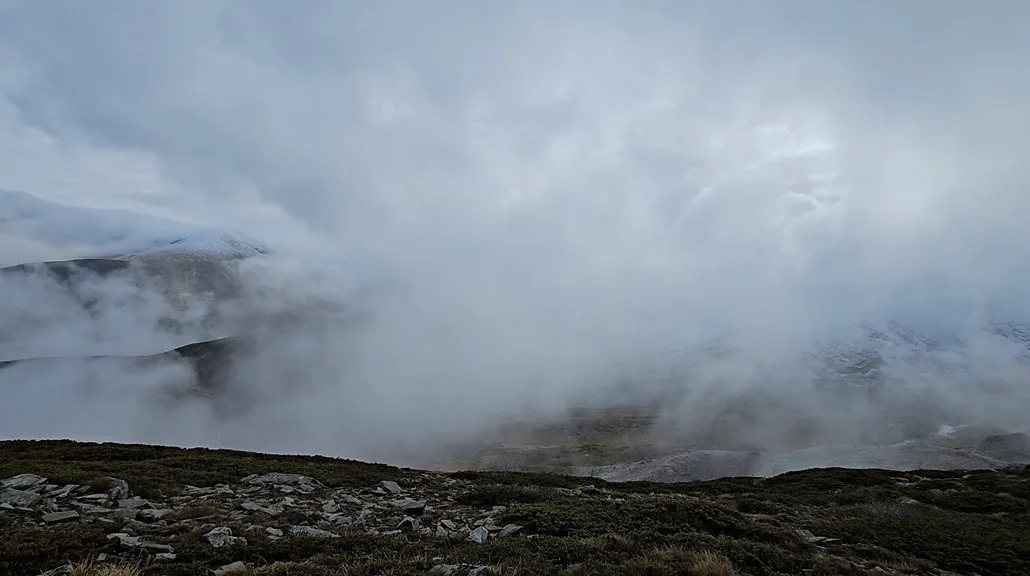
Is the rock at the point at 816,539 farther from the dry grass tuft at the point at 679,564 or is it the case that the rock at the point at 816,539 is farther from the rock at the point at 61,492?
the rock at the point at 61,492

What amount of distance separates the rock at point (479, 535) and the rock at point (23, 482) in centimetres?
1589

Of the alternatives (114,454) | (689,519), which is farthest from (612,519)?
(114,454)

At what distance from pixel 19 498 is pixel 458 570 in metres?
15.8

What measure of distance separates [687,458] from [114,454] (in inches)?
3571

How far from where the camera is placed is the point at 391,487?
2300 cm

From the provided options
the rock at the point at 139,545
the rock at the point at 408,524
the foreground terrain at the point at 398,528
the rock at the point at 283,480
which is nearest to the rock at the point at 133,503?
the foreground terrain at the point at 398,528

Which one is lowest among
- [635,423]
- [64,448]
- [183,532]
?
[183,532]

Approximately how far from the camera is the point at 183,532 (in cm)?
1312

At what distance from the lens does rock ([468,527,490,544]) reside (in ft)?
43.7

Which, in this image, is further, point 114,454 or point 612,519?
point 114,454

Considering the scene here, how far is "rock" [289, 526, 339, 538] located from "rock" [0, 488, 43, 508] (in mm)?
8542

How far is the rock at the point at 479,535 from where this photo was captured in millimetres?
13334

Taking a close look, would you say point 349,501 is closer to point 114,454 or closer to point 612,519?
point 612,519

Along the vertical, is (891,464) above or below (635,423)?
below
